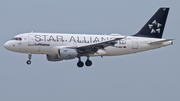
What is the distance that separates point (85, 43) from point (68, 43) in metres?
2.23

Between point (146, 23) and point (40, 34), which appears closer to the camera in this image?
point (40, 34)

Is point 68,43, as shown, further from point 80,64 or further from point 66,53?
point 80,64

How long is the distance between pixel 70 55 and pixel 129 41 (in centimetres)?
900

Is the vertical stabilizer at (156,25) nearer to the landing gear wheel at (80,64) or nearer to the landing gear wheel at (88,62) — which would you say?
the landing gear wheel at (88,62)

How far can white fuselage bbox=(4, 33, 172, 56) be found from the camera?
4794cm

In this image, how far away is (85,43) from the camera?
49.7 metres

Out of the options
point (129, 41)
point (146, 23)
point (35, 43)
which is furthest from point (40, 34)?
point (146, 23)

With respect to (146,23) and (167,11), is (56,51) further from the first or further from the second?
(167,11)

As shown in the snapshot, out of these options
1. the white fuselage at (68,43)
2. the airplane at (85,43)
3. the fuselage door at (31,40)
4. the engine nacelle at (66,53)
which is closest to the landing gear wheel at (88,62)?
the airplane at (85,43)

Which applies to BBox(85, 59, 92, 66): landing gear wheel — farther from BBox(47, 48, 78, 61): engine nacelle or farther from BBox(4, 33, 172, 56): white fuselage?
BBox(47, 48, 78, 61): engine nacelle

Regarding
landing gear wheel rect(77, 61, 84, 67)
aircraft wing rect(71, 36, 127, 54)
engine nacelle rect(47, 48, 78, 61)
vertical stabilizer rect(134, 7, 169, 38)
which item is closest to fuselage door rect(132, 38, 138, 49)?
vertical stabilizer rect(134, 7, 169, 38)

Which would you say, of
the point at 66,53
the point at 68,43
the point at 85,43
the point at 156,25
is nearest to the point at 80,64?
the point at 85,43

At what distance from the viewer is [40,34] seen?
48.5 meters

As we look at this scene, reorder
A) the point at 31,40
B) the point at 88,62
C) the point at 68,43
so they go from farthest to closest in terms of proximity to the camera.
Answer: the point at 88,62, the point at 68,43, the point at 31,40
